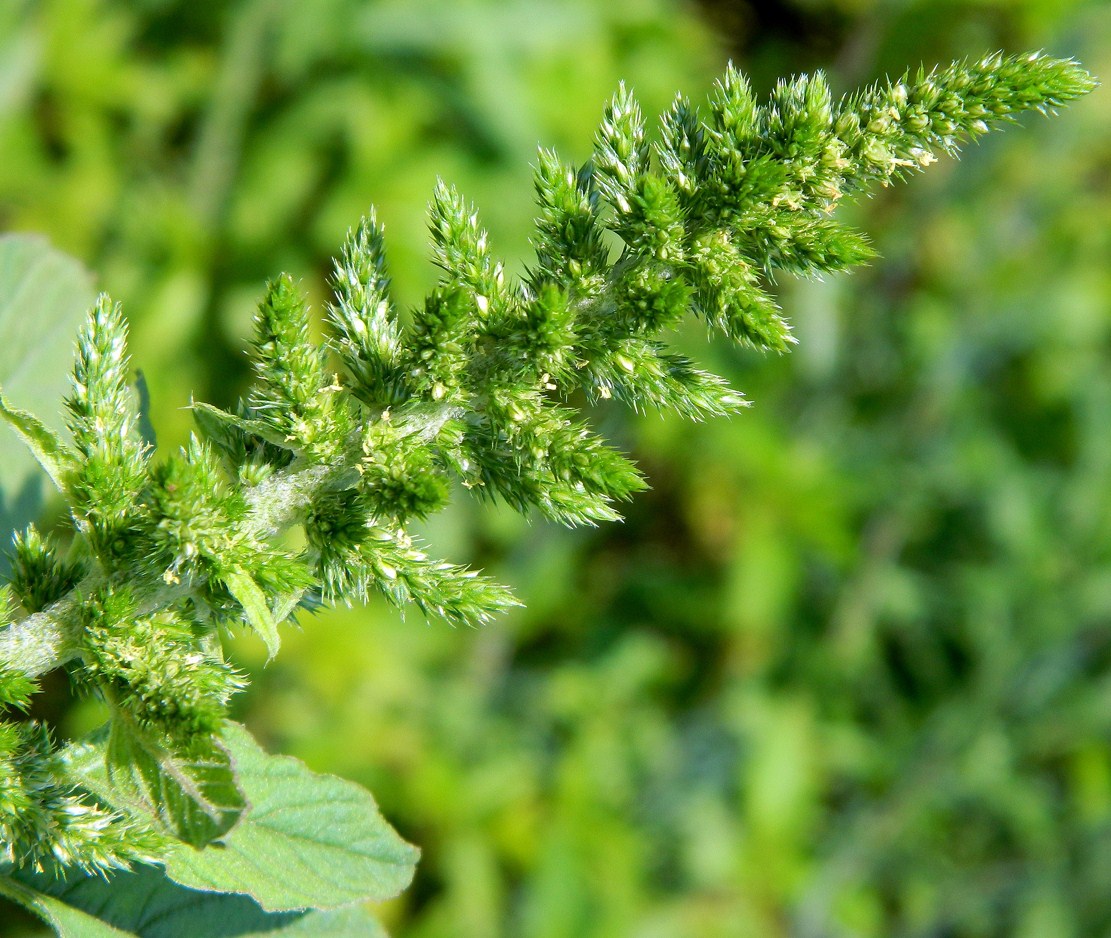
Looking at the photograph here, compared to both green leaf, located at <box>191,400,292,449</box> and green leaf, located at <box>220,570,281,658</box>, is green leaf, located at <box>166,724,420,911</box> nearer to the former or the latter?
green leaf, located at <box>220,570,281,658</box>

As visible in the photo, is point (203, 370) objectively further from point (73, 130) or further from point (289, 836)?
point (289, 836)

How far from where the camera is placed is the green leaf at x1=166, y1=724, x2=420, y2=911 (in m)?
1.35

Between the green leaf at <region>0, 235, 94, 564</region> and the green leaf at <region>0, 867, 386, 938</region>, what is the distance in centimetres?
66

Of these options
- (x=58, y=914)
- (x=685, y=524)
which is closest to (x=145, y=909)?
(x=58, y=914)

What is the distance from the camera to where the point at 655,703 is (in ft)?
19.0

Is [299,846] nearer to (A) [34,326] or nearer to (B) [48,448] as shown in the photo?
(B) [48,448]

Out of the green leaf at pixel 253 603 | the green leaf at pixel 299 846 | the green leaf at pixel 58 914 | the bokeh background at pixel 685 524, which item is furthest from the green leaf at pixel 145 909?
the bokeh background at pixel 685 524

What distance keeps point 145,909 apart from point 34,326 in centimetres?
107

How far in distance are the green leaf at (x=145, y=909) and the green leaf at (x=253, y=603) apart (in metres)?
0.45

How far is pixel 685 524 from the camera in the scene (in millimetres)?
5980

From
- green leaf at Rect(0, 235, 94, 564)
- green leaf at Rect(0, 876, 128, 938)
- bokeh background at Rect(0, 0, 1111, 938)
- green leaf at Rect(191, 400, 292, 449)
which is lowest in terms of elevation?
green leaf at Rect(0, 876, 128, 938)

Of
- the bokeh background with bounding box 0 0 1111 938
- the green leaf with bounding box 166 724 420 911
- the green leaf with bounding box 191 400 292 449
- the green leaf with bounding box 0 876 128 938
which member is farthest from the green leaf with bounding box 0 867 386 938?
the bokeh background with bounding box 0 0 1111 938

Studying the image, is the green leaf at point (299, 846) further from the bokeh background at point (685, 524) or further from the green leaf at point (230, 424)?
the bokeh background at point (685, 524)

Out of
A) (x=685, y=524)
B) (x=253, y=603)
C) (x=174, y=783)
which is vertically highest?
(x=685, y=524)
